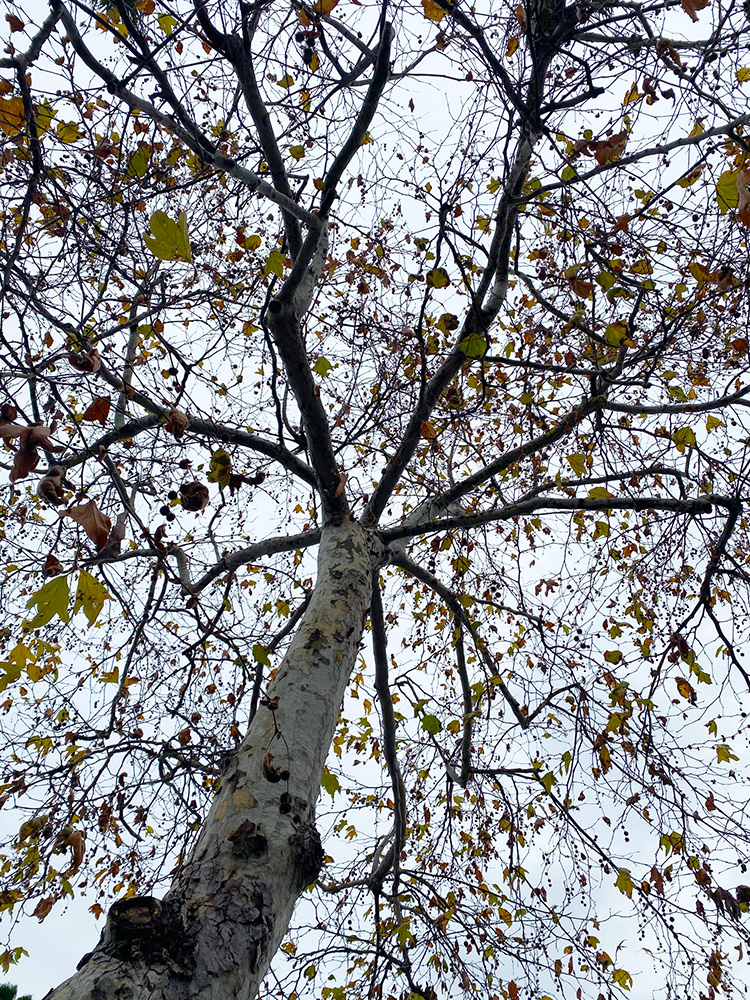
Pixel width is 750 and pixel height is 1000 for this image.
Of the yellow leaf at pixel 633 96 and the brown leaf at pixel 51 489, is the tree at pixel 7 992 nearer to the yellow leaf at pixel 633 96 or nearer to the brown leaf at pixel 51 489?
the brown leaf at pixel 51 489

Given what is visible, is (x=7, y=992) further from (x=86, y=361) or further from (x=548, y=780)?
(x=86, y=361)

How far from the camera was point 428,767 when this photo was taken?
5.21 m

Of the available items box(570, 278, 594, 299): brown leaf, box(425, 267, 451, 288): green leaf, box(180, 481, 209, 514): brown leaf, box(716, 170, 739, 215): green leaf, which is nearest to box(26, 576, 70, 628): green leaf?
box(180, 481, 209, 514): brown leaf

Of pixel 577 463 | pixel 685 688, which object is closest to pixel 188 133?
pixel 577 463

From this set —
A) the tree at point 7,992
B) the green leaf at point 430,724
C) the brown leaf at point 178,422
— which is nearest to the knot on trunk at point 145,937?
the brown leaf at point 178,422

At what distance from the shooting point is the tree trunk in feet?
4.47

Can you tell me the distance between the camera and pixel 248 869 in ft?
5.36

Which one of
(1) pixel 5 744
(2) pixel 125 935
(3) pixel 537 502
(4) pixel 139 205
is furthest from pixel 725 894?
(4) pixel 139 205

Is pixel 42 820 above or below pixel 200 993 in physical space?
above

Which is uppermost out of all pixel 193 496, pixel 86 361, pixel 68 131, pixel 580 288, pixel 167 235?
pixel 68 131

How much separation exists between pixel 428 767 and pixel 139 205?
4429mm

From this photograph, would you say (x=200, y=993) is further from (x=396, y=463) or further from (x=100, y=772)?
(x=396, y=463)

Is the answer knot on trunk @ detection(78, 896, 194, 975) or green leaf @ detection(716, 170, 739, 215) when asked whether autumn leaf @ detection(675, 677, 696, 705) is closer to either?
green leaf @ detection(716, 170, 739, 215)

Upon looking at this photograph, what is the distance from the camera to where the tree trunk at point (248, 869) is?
4.47ft
